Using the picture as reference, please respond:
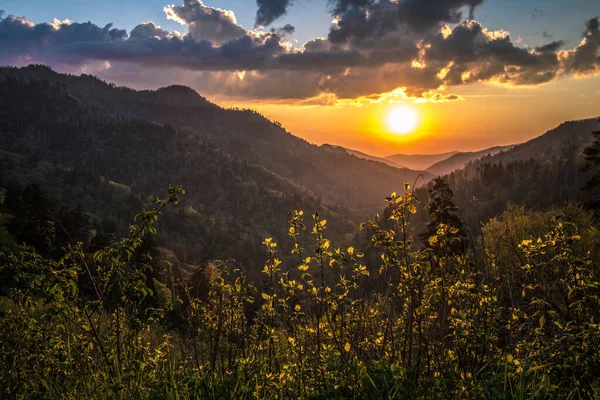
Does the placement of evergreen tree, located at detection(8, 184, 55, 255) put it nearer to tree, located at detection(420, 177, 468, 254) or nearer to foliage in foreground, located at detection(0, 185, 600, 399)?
tree, located at detection(420, 177, 468, 254)

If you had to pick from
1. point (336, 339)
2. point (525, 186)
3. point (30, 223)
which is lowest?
point (525, 186)

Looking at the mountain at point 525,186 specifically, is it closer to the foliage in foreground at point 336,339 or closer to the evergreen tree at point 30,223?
the evergreen tree at point 30,223

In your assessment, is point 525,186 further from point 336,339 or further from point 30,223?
point 336,339

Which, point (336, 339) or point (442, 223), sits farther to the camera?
point (442, 223)

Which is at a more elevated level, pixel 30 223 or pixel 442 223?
pixel 442 223

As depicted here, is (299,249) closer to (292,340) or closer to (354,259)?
(354,259)

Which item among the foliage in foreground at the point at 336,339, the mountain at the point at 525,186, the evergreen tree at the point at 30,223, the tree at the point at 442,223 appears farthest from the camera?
the mountain at the point at 525,186

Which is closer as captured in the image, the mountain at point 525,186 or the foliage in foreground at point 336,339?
the foliage in foreground at point 336,339

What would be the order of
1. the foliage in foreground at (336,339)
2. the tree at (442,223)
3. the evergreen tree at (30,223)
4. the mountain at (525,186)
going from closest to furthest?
1. the foliage in foreground at (336,339)
2. the tree at (442,223)
3. the evergreen tree at (30,223)
4. the mountain at (525,186)

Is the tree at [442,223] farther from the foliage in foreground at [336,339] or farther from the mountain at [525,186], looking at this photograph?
the mountain at [525,186]

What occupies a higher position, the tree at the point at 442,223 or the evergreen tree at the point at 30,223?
the tree at the point at 442,223

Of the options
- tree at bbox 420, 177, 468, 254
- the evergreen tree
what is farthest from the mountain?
tree at bbox 420, 177, 468, 254

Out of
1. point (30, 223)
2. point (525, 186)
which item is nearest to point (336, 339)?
point (30, 223)

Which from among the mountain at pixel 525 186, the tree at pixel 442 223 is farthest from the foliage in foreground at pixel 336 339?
the mountain at pixel 525 186
